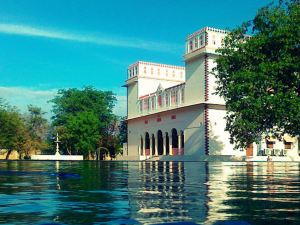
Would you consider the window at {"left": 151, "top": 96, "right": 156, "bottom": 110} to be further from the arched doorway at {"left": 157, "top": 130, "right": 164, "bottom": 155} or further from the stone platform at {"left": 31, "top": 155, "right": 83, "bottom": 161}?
the stone platform at {"left": 31, "top": 155, "right": 83, "bottom": 161}

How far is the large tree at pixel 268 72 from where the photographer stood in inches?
1043

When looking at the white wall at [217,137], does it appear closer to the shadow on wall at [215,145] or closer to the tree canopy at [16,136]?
the shadow on wall at [215,145]

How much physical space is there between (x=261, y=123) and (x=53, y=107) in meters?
52.1

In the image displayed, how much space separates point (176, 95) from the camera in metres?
56.4

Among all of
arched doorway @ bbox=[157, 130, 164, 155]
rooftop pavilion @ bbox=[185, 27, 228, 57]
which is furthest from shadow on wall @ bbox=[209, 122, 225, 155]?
arched doorway @ bbox=[157, 130, 164, 155]

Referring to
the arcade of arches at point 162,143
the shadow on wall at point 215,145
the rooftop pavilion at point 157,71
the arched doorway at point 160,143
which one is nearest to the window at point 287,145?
the shadow on wall at point 215,145

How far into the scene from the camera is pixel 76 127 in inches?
2630

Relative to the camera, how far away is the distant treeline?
67562 millimetres

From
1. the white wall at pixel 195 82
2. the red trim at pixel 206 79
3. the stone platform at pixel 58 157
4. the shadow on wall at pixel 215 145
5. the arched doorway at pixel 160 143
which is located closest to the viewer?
the red trim at pixel 206 79

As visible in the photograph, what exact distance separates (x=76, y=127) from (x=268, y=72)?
44.2m

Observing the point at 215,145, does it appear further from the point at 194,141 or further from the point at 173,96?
the point at 173,96

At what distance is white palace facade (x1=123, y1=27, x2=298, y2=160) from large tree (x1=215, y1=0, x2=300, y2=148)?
40.5 ft

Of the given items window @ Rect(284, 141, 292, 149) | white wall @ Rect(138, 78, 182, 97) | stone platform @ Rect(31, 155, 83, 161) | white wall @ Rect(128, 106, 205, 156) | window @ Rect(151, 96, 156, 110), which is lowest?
stone platform @ Rect(31, 155, 83, 161)

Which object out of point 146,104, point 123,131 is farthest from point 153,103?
point 123,131
